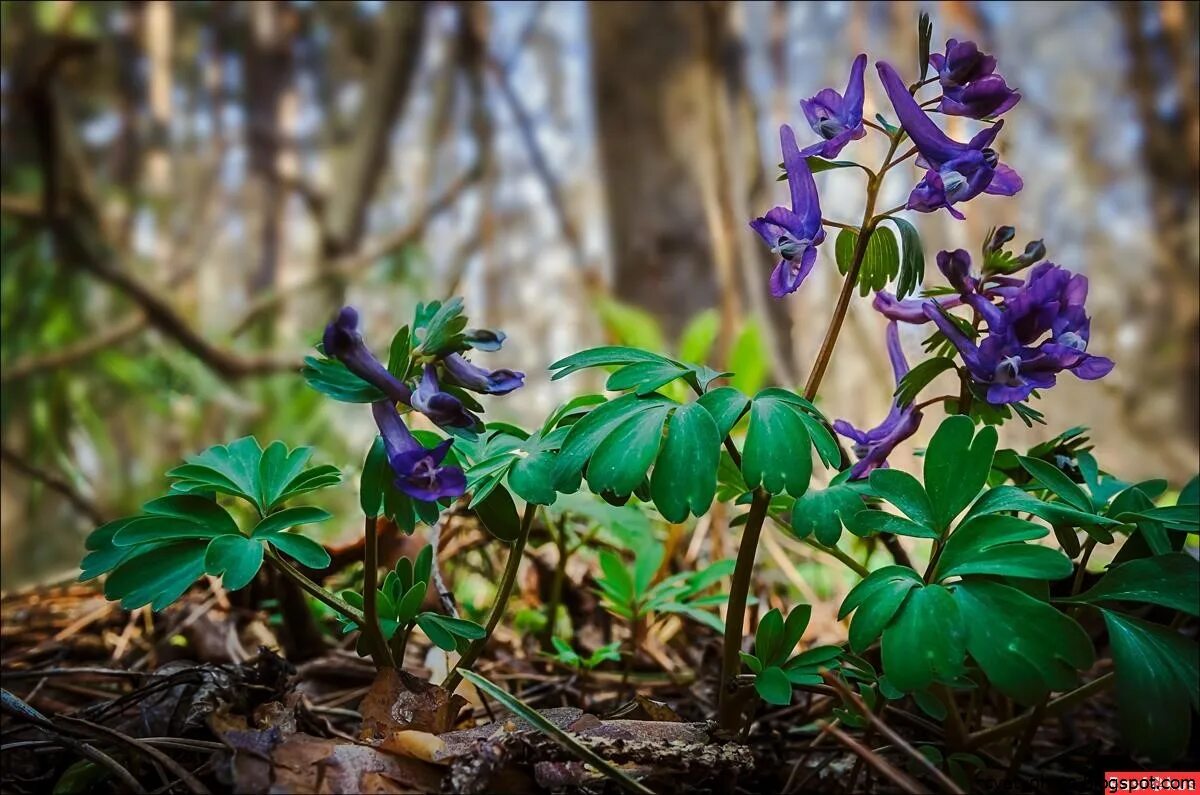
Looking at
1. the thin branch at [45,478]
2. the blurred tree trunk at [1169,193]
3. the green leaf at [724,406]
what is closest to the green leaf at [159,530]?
the green leaf at [724,406]

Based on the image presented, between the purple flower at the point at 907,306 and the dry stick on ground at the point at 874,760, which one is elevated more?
the purple flower at the point at 907,306

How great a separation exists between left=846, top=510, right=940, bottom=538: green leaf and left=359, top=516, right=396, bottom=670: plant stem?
0.46m

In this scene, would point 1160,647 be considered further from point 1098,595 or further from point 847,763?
point 847,763

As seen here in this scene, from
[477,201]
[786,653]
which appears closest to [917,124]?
[786,653]

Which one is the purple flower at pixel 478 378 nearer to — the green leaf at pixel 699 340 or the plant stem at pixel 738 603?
the plant stem at pixel 738 603

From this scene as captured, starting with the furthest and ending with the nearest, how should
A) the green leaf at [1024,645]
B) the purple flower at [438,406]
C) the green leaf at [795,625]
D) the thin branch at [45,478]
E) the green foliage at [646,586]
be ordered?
the thin branch at [45,478], the green foliage at [646,586], the green leaf at [795,625], the purple flower at [438,406], the green leaf at [1024,645]

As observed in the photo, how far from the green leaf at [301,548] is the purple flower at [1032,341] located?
680 mm

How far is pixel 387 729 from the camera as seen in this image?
0.79 meters

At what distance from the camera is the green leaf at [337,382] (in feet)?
2.29

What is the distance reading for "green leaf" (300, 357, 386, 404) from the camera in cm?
70

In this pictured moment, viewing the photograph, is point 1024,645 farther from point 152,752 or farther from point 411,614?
point 152,752

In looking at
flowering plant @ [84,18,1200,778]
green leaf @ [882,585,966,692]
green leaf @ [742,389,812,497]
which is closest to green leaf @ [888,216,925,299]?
flowering plant @ [84,18,1200,778]

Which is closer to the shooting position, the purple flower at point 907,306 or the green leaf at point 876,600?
the green leaf at point 876,600

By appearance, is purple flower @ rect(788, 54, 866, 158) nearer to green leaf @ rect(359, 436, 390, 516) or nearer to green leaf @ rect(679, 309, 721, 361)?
green leaf @ rect(359, 436, 390, 516)
